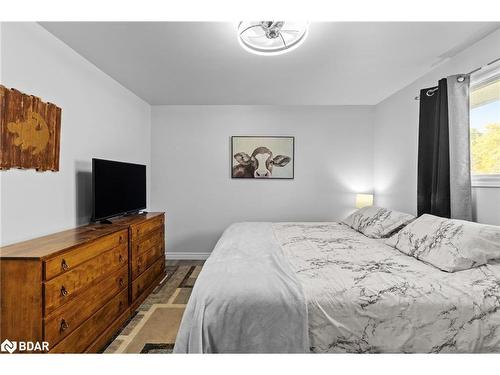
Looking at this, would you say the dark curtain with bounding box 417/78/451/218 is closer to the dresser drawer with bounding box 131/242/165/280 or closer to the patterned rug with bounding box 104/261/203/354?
the patterned rug with bounding box 104/261/203/354

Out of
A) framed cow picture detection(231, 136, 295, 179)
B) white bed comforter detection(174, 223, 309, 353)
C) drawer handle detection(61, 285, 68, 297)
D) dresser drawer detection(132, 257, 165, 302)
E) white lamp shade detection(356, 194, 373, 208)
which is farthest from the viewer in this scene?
framed cow picture detection(231, 136, 295, 179)

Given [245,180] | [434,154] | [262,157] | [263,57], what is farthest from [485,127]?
[245,180]

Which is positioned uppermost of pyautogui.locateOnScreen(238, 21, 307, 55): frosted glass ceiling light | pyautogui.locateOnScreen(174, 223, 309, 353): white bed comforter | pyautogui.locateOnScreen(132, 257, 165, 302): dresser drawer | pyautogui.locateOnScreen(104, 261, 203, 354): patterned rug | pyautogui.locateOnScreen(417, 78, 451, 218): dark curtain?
pyautogui.locateOnScreen(238, 21, 307, 55): frosted glass ceiling light

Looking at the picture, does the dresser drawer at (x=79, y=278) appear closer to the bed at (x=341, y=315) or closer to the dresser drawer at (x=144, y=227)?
the dresser drawer at (x=144, y=227)

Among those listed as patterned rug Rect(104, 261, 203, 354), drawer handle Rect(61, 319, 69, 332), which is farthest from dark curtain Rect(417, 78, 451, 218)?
drawer handle Rect(61, 319, 69, 332)

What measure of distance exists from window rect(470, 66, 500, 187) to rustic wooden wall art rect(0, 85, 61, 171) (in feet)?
11.2

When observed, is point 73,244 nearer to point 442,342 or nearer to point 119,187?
point 119,187

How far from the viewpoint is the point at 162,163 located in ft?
14.0

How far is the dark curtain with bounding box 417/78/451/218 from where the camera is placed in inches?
95.0

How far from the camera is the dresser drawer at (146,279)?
2.65 meters

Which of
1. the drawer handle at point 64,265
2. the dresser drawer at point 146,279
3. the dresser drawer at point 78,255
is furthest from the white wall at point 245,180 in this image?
the drawer handle at point 64,265

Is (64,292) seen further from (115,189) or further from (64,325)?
(115,189)

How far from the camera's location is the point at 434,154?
8.46 feet

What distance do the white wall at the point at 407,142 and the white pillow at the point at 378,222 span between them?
50cm
